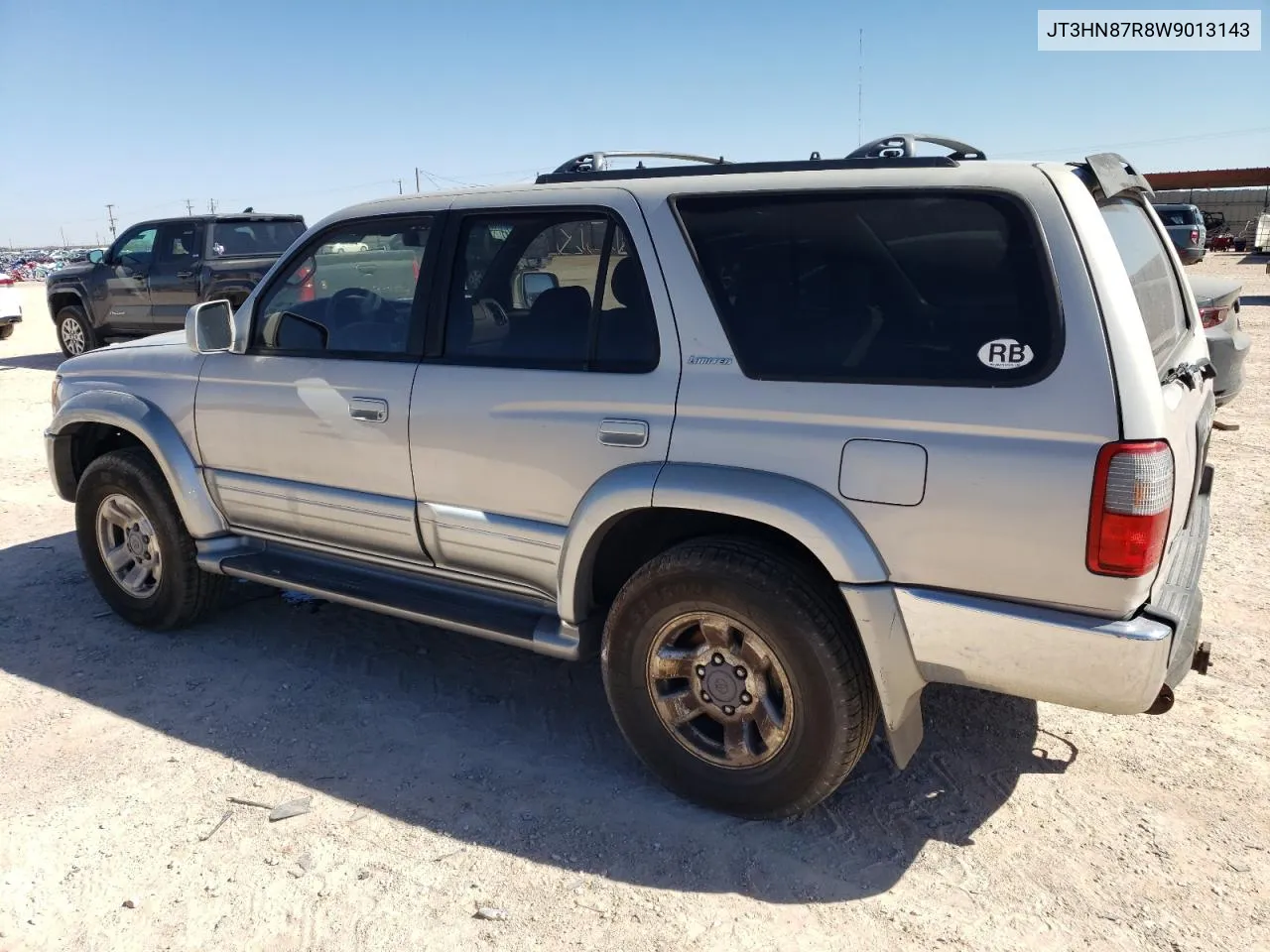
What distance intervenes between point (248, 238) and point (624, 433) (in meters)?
11.1

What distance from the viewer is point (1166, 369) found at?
2701 millimetres

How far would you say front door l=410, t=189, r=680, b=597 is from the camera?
3.07 meters

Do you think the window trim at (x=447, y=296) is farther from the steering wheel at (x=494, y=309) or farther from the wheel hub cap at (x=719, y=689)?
the wheel hub cap at (x=719, y=689)

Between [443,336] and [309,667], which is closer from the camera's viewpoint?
[443,336]

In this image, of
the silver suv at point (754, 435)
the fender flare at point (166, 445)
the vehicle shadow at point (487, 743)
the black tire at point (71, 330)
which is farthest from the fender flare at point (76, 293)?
the silver suv at point (754, 435)

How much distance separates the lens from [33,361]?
14656mm

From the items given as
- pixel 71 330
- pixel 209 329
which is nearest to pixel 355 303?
pixel 209 329

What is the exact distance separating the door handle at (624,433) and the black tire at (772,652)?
0.35m

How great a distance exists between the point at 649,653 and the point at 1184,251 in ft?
38.0

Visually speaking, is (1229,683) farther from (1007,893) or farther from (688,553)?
(688,553)

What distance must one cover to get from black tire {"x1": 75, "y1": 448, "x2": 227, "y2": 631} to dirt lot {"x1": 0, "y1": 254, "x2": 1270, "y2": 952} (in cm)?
25

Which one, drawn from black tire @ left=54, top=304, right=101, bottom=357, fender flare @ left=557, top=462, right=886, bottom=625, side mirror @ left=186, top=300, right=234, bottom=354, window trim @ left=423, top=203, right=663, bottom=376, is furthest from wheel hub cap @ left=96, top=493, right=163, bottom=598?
black tire @ left=54, top=304, right=101, bottom=357

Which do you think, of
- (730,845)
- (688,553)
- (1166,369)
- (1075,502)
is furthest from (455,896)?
(1166,369)

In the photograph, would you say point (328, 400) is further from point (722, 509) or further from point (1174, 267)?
point (1174, 267)
